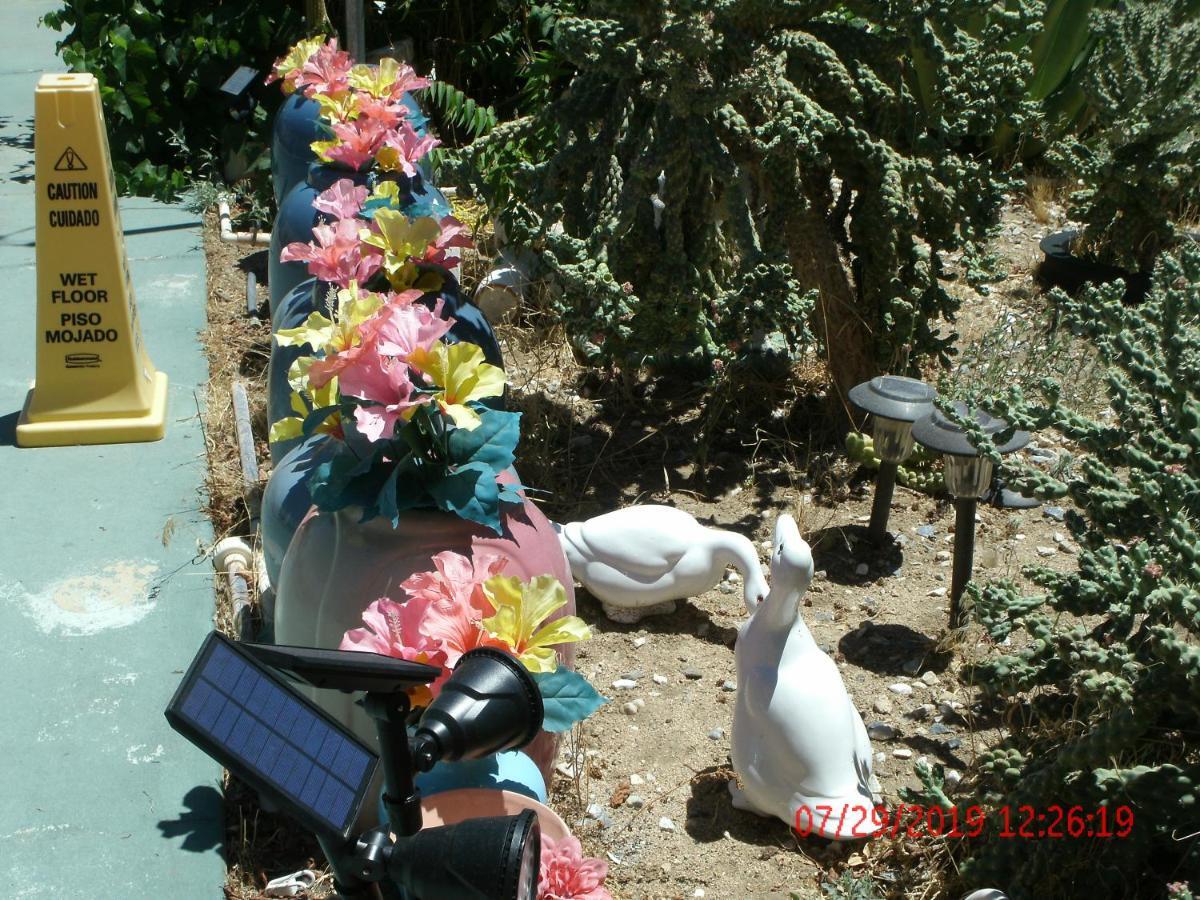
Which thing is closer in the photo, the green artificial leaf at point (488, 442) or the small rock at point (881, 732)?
the green artificial leaf at point (488, 442)

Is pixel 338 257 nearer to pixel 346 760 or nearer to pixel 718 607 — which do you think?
pixel 718 607

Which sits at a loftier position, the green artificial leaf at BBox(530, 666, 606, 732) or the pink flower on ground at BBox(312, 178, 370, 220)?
the pink flower on ground at BBox(312, 178, 370, 220)

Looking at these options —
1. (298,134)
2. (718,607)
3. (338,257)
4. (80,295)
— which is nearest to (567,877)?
(338,257)

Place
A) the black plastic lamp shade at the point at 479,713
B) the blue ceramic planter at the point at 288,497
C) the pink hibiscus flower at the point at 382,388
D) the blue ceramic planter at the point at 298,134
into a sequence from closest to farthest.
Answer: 1. the black plastic lamp shade at the point at 479,713
2. the pink hibiscus flower at the point at 382,388
3. the blue ceramic planter at the point at 288,497
4. the blue ceramic planter at the point at 298,134

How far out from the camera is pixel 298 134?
503 cm

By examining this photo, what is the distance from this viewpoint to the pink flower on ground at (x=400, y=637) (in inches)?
87.1

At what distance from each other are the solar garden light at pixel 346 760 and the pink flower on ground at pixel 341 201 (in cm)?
237

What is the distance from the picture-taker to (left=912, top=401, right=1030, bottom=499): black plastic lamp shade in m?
3.51

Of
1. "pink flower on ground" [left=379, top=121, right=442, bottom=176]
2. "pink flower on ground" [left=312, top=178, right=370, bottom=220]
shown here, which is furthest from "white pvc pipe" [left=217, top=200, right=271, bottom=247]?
"pink flower on ground" [left=312, top=178, right=370, bottom=220]

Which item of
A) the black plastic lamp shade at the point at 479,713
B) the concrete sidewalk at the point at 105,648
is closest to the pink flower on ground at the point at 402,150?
the concrete sidewalk at the point at 105,648
